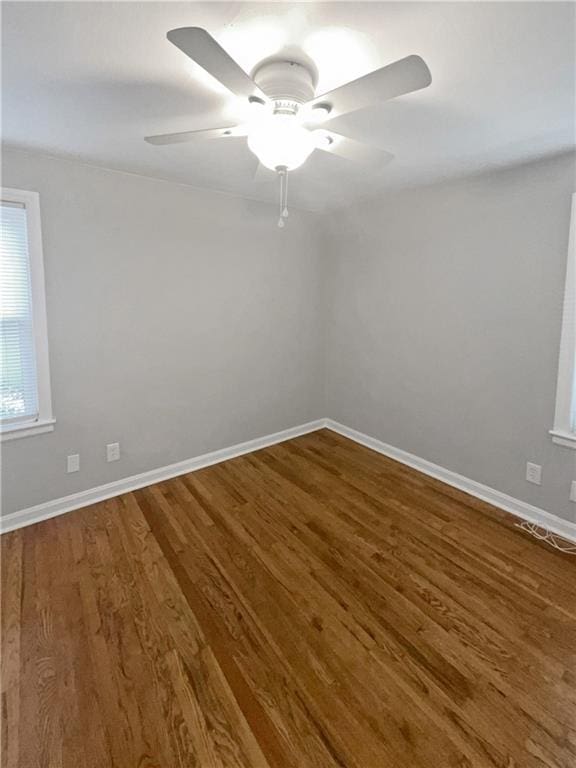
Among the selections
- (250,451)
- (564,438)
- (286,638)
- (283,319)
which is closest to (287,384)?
(283,319)

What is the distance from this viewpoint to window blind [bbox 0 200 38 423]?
6.98ft

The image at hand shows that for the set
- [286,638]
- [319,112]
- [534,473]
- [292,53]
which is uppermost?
[292,53]

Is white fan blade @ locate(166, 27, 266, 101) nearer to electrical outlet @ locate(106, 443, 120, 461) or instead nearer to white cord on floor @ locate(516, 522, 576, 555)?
electrical outlet @ locate(106, 443, 120, 461)

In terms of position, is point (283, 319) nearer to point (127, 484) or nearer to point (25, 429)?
point (127, 484)

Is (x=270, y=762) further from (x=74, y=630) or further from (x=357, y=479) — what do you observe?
(x=357, y=479)

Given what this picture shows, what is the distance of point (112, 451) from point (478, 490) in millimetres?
2706

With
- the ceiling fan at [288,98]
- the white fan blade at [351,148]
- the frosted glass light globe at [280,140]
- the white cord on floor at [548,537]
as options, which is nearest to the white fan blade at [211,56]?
the ceiling fan at [288,98]

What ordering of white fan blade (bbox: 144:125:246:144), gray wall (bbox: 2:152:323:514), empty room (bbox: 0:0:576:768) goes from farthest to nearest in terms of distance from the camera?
gray wall (bbox: 2:152:323:514)
white fan blade (bbox: 144:125:246:144)
empty room (bbox: 0:0:576:768)

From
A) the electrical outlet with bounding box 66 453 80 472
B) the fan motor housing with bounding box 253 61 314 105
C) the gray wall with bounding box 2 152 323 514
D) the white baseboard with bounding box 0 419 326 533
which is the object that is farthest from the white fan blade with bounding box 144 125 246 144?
the white baseboard with bounding box 0 419 326 533

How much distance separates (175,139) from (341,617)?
2.16m

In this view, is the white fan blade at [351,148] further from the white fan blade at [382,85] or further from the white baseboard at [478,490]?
the white baseboard at [478,490]

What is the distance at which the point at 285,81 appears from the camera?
1.28 metres

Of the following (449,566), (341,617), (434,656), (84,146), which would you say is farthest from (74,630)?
(84,146)

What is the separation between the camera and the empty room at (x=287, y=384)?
4.00 feet
